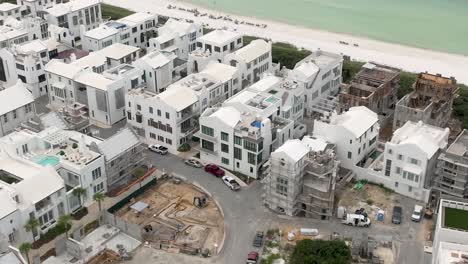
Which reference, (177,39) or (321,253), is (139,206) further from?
(177,39)

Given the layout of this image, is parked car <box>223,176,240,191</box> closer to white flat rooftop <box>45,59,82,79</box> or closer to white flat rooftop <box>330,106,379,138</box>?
white flat rooftop <box>330,106,379,138</box>

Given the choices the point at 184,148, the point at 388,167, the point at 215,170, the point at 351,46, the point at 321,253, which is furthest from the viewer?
the point at 351,46

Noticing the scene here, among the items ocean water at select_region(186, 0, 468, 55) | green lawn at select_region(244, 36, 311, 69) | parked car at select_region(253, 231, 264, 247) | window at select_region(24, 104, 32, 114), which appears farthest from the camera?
ocean water at select_region(186, 0, 468, 55)

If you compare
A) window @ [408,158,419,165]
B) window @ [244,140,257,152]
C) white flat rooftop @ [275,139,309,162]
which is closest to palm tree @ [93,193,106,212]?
window @ [244,140,257,152]

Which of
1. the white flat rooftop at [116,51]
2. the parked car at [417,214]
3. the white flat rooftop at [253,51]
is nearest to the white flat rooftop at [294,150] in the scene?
the parked car at [417,214]

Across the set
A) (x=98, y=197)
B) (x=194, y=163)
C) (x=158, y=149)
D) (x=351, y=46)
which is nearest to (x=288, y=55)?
(x=351, y=46)
